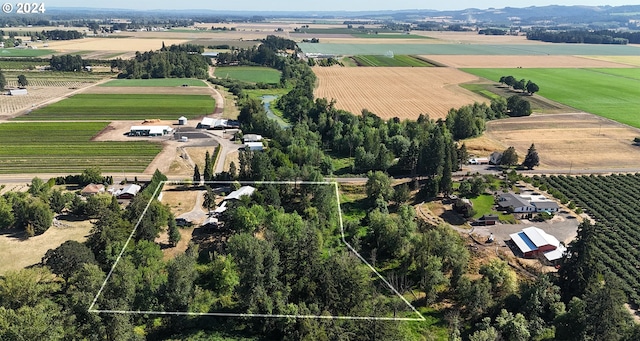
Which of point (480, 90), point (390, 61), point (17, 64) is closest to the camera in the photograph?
point (480, 90)

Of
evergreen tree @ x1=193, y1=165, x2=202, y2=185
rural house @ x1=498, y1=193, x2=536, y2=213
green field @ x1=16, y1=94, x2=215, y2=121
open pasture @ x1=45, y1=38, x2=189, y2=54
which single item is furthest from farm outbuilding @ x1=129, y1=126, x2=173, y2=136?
open pasture @ x1=45, y1=38, x2=189, y2=54

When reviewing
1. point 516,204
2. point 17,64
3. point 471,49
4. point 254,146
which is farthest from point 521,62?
point 17,64

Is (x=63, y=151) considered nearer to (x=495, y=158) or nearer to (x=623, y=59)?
(x=495, y=158)

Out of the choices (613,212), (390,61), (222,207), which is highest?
(390,61)

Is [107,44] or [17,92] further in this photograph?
[107,44]

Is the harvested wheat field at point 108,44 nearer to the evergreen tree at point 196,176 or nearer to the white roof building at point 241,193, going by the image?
the evergreen tree at point 196,176

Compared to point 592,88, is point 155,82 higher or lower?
lower
